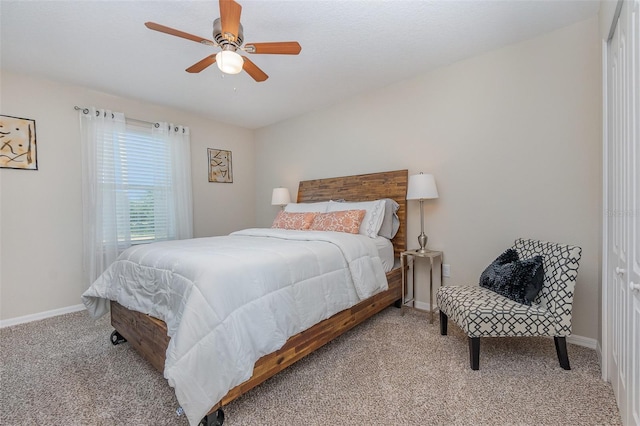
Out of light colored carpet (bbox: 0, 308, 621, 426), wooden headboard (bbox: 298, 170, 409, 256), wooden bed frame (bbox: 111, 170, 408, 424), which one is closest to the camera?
light colored carpet (bbox: 0, 308, 621, 426)

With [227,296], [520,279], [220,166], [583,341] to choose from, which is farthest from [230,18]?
[583,341]

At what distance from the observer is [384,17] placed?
6.81 ft

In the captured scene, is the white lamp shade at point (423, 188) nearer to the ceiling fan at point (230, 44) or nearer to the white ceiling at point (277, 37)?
the white ceiling at point (277, 37)

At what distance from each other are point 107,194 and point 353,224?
2851 millimetres

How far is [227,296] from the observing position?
4.74 feet

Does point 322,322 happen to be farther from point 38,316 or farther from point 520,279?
point 38,316

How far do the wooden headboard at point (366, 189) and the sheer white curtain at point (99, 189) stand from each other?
7.60ft

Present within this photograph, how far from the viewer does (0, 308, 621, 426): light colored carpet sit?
1.47 metres

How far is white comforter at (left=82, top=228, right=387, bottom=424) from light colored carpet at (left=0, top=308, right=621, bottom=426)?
0.33 meters

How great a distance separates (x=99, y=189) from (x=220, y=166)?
1.62 meters

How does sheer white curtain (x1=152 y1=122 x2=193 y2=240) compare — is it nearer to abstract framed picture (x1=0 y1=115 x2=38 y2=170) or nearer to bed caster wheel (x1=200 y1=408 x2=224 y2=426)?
abstract framed picture (x1=0 y1=115 x2=38 y2=170)

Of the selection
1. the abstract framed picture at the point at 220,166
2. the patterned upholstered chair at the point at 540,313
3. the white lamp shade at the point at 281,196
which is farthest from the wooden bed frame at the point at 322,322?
the abstract framed picture at the point at 220,166

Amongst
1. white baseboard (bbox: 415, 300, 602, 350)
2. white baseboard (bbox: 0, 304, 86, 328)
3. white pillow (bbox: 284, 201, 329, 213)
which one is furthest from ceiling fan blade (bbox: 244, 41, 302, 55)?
white baseboard (bbox: 0, 304, 86, 328)

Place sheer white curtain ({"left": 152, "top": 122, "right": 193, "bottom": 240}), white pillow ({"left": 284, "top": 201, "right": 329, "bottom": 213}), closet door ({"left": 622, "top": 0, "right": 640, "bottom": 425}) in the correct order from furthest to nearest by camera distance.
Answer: sheer white curtain ({"left": 152, "top": 122, "right": 193, "bottom": 240}) → white pillow ({"left": 284, "top": 201, "right": 329, "bottom": 213}) → closet door ({"left": 622, "top": 0, "right": 640, "bottom": 425})
